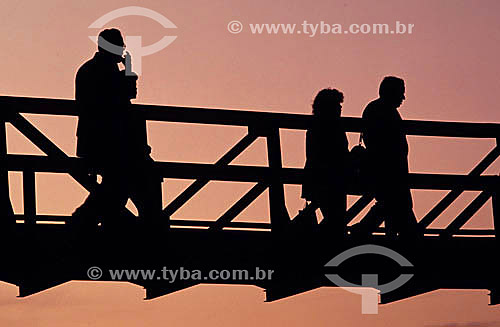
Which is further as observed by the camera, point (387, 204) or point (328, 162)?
point (387, 204)

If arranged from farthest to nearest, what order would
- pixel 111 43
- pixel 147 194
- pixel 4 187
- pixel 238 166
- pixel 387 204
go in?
1. pixel 387 204
2. pixel 238 166
3. pixel 147 194
4. pixel 4 187
5. pixel 111 43

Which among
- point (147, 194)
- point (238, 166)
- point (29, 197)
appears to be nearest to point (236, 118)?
point (238, 166)

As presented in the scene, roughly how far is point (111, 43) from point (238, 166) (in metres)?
1.58

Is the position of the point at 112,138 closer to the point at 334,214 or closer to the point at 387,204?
the point at 334,214

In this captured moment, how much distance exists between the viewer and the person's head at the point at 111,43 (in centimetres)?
999

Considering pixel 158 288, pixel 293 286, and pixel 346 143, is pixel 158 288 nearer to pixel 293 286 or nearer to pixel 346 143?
pixel 293 286

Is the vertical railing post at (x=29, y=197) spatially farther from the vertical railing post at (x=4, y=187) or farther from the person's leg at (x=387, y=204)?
the person's leg at (x=387, y=204)

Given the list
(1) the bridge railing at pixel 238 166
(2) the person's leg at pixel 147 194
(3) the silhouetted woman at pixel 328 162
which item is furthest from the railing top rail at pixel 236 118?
(2) the person's leg at pixel 147 194

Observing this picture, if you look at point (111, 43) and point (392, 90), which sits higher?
point (111, 43)

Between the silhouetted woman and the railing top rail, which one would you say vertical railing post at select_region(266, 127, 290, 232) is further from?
the silhouetted woman

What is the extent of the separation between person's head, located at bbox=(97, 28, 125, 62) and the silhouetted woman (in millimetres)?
1976

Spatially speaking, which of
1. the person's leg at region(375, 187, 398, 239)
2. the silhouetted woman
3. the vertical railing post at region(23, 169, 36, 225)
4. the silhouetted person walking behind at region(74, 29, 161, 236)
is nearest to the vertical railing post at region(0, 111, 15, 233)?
the vertical railing post at region(23, 169, 36, 225)

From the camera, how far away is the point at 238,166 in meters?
10.7

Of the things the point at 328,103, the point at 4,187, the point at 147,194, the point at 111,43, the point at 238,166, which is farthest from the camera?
the point at 328,103
